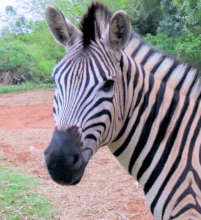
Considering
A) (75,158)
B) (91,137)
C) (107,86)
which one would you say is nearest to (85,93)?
(107,86)

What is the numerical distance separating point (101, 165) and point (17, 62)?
61.2 feet

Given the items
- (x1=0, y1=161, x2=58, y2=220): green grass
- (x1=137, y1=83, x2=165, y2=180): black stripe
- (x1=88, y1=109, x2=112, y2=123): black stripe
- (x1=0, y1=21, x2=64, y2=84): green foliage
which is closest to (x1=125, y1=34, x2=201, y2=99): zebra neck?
(x1=137, y1=83, x2=165, y2=180): black stripe

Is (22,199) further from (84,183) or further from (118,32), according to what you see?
(118,32)

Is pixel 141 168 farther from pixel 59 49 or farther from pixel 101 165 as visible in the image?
pixel 59 49

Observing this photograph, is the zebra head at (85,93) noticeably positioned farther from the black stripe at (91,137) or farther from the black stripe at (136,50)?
the black stripe at (136,50)

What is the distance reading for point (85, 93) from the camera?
2141 millimetres

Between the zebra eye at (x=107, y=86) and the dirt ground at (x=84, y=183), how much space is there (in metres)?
3.14

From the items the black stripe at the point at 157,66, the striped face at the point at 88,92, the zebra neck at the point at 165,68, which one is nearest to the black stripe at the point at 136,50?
the zebra neck at the point at 165,68

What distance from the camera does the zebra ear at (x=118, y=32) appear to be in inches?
89.6

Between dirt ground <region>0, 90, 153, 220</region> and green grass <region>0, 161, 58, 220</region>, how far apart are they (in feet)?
0.69

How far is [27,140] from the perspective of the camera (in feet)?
31.1

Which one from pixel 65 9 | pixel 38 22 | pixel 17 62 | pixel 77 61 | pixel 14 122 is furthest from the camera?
pixel 17 62

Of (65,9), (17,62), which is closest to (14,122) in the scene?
(65,9)

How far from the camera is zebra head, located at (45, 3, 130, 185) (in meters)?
2.05
